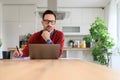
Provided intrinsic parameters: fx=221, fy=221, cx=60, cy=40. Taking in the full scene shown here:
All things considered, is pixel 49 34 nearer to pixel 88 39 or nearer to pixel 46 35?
pixel 46 35

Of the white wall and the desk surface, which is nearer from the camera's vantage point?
the desk surface

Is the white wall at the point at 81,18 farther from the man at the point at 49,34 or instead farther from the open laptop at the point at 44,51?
the open laptop at the point at 44,51

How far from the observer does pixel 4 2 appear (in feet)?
21.1

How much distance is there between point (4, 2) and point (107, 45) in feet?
10.7

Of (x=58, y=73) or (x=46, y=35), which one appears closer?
(x=58, y=73)

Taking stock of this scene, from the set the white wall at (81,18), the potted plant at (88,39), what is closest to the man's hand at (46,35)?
the potted plant at (88,39)

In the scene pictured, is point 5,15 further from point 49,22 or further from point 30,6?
point 49,22

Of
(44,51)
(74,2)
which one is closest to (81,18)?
(74,2)

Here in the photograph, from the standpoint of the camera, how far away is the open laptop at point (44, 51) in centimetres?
206

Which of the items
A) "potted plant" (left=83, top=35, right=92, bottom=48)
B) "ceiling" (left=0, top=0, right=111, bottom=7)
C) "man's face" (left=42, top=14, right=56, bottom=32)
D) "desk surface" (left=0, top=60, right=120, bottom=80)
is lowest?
"desk surface" (left=0, top=60, right=120, bottom=80)

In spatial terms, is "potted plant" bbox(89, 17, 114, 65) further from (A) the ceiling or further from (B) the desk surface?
(B) the desk surface

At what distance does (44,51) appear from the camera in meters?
2.11

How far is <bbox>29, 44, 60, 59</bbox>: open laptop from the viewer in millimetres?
2062

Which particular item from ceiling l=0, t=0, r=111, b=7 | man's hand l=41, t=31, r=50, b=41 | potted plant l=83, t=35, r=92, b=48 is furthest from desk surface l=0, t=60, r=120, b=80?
ceiling l=0, t=0, r=111, b=7
